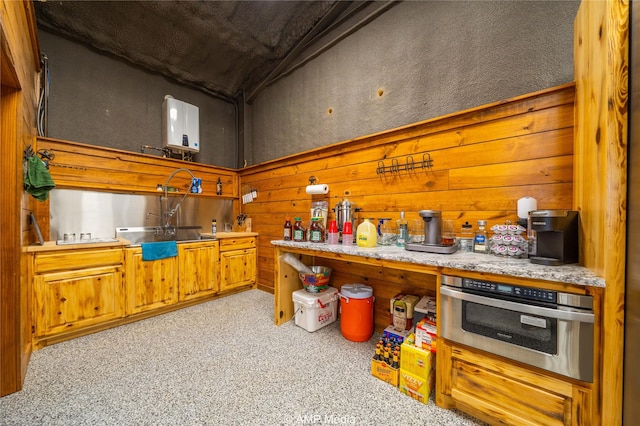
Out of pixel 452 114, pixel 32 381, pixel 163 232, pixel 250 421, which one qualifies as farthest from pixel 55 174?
pixel 452 114

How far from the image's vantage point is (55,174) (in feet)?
8.30

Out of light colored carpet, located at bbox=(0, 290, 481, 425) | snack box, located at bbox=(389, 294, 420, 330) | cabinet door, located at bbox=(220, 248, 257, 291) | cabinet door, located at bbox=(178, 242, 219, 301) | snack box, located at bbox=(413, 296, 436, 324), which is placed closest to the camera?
light colored carpet, located at bbox=(0, 290, 481, 425)

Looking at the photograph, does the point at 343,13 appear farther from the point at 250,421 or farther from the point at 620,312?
the point at 250,421

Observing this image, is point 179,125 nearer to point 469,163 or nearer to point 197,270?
point 197,270

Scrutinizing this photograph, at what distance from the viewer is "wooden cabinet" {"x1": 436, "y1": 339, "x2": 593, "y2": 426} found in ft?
3.45

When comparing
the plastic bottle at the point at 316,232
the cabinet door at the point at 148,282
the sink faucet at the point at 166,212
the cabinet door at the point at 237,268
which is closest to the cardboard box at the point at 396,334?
the plastic bottle at the point at 316,232

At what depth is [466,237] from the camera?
6.04 ft

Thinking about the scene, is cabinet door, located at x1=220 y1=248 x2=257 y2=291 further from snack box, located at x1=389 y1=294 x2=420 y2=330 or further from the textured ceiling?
the textured ceiling

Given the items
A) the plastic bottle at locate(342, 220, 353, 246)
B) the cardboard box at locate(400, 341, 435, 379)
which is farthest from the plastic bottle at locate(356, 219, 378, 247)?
the cardboard box at locate(400, 341, 435, 379)

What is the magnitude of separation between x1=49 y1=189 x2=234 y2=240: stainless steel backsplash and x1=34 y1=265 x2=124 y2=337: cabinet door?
32.2 inches

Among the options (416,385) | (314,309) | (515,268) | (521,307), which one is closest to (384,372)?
(416,385)

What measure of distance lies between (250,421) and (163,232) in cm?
282

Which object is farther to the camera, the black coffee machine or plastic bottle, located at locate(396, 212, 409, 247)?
plastic bottle, located at locate(396, 212, 409, 247)

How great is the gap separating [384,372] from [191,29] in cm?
399
